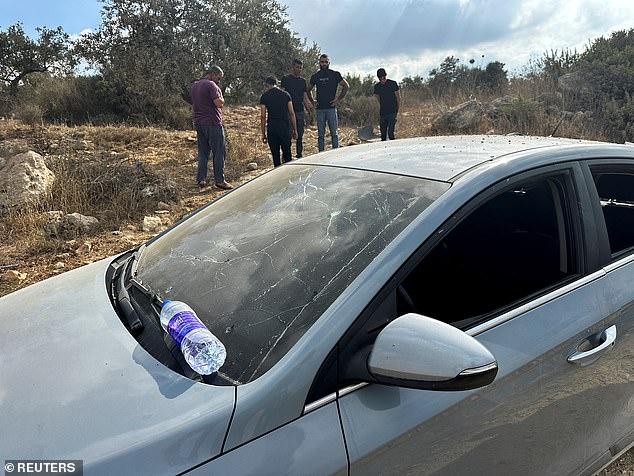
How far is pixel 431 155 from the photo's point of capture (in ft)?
6.09

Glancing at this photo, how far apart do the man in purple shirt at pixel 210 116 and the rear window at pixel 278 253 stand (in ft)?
17.4

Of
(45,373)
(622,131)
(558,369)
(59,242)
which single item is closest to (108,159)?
(59,242)

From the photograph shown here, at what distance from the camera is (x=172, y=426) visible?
3.42ft

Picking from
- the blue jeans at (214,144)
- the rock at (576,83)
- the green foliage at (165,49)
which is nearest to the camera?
the blue jeans at (214,144)

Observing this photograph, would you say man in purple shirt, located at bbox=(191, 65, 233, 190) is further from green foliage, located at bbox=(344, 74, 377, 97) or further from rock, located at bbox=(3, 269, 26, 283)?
green foliage, located at bbox=(344, 74, 377, 97)

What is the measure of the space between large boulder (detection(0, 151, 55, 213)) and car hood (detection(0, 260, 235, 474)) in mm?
5265

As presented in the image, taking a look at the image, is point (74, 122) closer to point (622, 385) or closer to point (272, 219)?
point (272, 219)

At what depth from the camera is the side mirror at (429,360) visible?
3.66 ft

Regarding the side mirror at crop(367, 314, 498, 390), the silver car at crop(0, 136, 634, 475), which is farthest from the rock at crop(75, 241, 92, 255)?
the side mirror at crop(367, 314, 498, 390)

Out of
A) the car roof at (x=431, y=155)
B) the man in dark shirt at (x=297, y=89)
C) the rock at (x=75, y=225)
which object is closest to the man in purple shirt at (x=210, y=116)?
the man in dark shirt at (x=297, y=89)

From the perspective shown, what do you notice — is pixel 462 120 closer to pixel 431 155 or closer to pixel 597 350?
pixel 431 155

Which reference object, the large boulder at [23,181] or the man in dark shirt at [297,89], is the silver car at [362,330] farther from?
the man in dark shirt at [297,89]

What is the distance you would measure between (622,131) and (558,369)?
10.4 metres

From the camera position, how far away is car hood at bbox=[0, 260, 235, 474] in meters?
1.00
